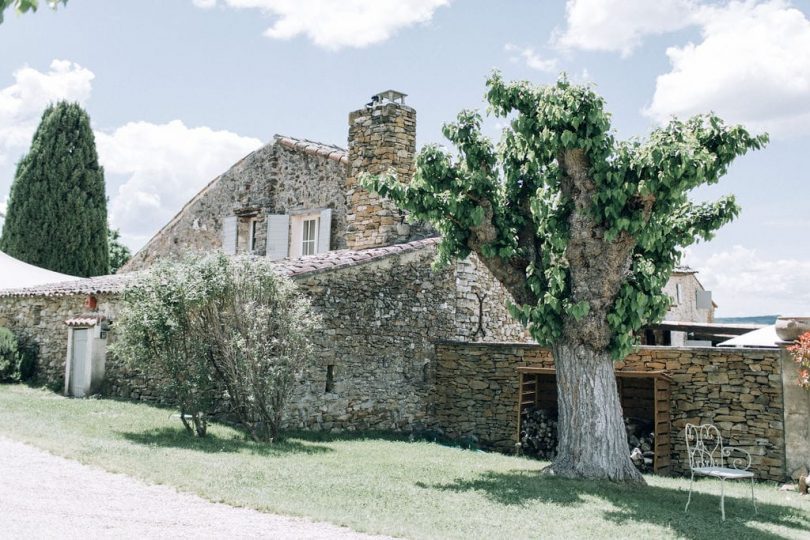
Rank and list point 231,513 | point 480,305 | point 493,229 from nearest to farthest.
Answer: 1. point 231,513
2. point 493,229
3. point 480,305

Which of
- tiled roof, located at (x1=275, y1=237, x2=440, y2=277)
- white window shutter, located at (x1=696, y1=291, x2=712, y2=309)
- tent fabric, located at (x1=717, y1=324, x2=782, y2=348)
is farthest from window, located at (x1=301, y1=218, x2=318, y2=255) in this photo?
white window shutter, located at (x1=696, y1=291, x2=712, y2=309)

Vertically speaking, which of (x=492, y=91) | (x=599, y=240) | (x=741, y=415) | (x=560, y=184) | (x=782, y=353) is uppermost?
(x=492, y=91)

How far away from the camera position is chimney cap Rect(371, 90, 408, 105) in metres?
15.7

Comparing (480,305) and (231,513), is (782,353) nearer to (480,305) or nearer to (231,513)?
(480,305)

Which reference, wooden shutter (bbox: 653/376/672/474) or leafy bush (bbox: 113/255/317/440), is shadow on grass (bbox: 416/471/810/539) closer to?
wooden shutter (bbox: 653/376/672/474)

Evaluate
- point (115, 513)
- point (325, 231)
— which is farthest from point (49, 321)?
point (115, 513)

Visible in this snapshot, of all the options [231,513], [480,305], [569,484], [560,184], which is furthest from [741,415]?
[231,513]

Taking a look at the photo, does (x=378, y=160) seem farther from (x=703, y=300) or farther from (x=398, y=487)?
(x=703, y=300)

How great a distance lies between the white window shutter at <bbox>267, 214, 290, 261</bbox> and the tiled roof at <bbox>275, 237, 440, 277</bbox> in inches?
141

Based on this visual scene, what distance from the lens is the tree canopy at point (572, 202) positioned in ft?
27.2

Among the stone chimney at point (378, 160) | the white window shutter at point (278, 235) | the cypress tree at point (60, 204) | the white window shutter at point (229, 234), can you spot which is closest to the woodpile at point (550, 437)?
the stone chimney at point (378, 160)

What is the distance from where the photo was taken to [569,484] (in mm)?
8656

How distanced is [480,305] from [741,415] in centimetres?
586

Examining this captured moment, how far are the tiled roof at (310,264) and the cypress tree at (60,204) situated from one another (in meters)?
9.76
